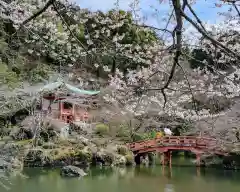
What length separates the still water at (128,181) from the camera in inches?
354

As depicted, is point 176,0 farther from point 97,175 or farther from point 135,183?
point 97,175

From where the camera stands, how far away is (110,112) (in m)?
15.5

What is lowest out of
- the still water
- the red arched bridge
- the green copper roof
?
the still water

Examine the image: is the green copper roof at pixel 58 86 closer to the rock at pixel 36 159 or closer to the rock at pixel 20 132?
the rock at pixel 20 132

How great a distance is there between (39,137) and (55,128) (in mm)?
818

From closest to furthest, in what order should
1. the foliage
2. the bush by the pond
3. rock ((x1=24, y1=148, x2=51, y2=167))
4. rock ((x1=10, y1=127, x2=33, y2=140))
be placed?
the foliage → rock ((x1=24, y1=148, x2=51, y2=167)) → rock ((x1=10, y1=127, x2=33, y2=140)) → the bush by the pond

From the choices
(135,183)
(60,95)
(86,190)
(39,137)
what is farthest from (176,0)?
(60,95)

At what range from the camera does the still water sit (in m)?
9.00

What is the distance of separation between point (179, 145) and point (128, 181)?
13.0ft

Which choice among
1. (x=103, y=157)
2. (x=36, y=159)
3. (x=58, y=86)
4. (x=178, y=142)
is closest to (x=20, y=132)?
(x=36, y=159)

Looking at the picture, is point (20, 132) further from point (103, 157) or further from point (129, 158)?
point (129, 158)

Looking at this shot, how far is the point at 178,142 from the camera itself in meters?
13.7

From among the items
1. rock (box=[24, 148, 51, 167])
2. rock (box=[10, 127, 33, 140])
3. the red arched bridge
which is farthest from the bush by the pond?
rock (box=[24, 148, 51, 167])

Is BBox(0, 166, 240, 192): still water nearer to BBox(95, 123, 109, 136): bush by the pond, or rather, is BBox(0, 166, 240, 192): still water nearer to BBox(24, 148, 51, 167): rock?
BBox(24, 148, 51, 167): rock
